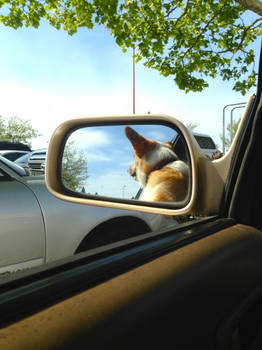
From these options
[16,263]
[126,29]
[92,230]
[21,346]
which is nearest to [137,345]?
[21,346]

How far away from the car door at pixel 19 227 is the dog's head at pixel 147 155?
1909 millimetres

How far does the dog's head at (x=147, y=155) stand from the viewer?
115 cm

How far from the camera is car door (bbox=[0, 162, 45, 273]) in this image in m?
2.73

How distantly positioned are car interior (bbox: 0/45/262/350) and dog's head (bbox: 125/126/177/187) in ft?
0.79

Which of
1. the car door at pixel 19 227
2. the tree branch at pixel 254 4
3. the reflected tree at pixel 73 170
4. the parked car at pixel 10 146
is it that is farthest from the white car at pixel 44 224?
the parked car at pixel 10 146

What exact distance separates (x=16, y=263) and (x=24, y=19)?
790 cm

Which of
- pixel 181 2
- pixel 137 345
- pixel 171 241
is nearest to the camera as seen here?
pixel 137 345

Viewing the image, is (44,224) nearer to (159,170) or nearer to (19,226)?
(19,226)

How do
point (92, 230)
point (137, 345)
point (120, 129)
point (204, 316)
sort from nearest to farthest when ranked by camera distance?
1. point (137, 345)
2. point (204, 316)
3. point (120, 129)
4. point (92, 230)

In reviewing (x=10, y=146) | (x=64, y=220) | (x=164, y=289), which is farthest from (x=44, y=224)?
(x=10, y=146)

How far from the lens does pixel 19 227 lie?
2850mm

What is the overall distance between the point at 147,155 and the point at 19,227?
6.70 feet

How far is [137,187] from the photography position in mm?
1246

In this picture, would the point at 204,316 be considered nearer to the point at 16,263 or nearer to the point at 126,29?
the point at 16,263
